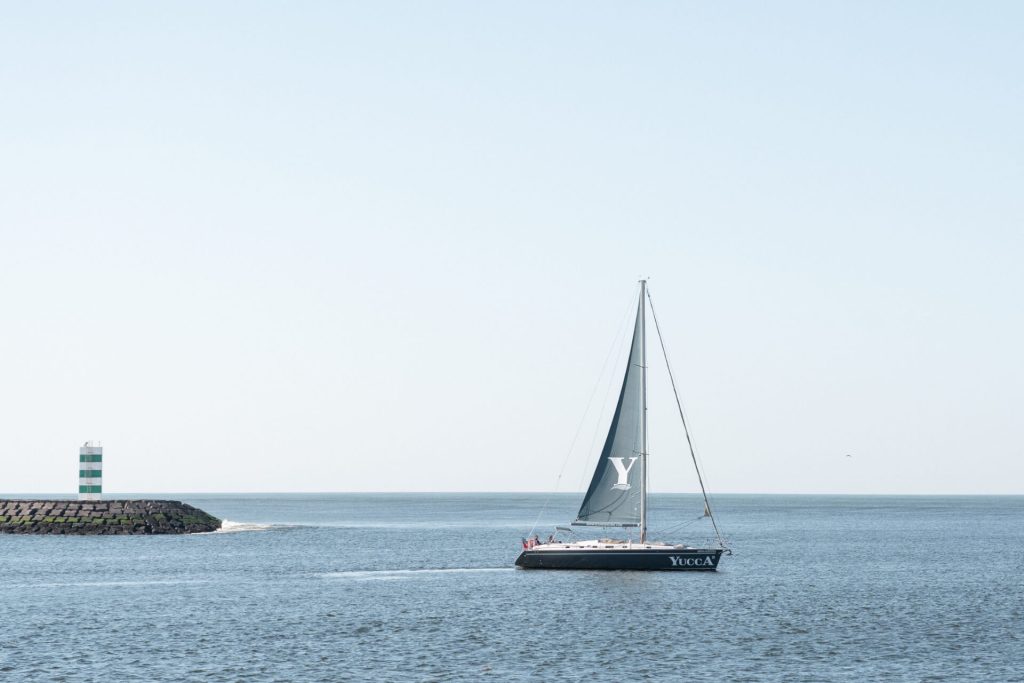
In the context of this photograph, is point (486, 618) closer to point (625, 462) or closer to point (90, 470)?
point (625, 462)

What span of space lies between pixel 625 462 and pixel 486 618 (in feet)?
59.1

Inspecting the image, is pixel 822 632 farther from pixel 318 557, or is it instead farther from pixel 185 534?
pixel 185 534

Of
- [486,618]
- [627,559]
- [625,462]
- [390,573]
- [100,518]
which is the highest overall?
[625,462]

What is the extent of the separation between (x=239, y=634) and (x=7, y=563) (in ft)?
136

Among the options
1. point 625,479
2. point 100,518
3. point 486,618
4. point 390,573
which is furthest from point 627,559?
point 100,518

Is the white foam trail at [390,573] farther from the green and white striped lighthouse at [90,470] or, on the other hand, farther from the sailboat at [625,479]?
the green and white striped lighthouse at [90,470]

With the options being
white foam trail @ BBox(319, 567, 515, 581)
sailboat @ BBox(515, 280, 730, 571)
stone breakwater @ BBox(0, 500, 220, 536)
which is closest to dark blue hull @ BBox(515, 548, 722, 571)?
sailboat @ BBox(515, 280, 730, 571)

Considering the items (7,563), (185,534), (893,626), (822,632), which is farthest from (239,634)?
(185,534)

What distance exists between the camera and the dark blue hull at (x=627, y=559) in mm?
72688

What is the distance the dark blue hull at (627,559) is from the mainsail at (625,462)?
1.97 metres

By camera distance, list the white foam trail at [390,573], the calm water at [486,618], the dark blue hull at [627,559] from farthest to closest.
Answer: the white foam trail at [390,573], the dark blue hull at [627,559], the calm water at [486,618]

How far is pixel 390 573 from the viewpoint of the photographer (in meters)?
82.7

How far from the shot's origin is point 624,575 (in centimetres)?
7356

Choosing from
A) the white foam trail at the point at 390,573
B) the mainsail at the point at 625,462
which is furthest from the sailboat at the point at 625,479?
the white foam trail at the point at 390,573
